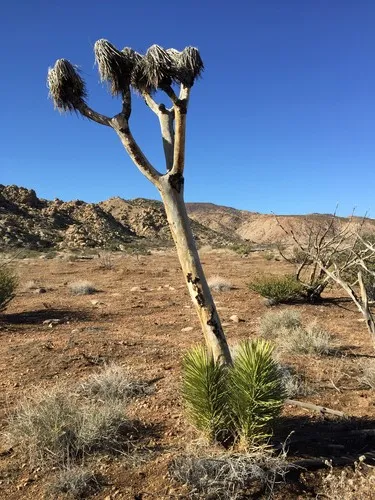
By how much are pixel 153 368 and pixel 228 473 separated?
337 cm

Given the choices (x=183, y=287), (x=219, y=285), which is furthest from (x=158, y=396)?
(x=183, y=287)

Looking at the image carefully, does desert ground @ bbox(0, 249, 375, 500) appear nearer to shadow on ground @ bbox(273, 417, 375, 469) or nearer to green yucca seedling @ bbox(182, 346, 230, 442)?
shadow on ground @ bbox(273, 417, 375, 469)

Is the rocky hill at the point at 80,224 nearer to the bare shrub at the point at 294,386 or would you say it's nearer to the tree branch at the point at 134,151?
the bare shrub at the point at 294,386

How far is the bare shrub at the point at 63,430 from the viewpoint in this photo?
13.1ft

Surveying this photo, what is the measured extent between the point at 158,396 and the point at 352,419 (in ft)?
7.24

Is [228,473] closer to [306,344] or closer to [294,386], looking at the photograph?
[294,386]

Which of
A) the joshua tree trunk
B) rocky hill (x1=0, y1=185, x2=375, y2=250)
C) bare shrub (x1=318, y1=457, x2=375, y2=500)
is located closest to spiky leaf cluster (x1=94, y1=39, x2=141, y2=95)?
the joshua tree trunk

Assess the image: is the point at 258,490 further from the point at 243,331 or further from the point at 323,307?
the point at 323,307

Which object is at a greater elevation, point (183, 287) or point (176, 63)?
point (176, 63)

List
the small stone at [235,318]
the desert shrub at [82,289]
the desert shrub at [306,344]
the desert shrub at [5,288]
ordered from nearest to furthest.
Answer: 1. the desert shrub at [306,344]
2. the small stone at [235,318]
3. the desert shrub at [5,288]
4. the desert shrub at [82,289]

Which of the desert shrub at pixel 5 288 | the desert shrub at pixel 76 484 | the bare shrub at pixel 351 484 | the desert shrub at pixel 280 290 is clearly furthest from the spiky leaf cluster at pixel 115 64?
the desert shrub at pixel 280 290

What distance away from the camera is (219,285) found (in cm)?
1489

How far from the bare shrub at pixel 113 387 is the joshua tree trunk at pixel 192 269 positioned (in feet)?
5.22

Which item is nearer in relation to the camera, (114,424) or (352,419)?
(114,424)
